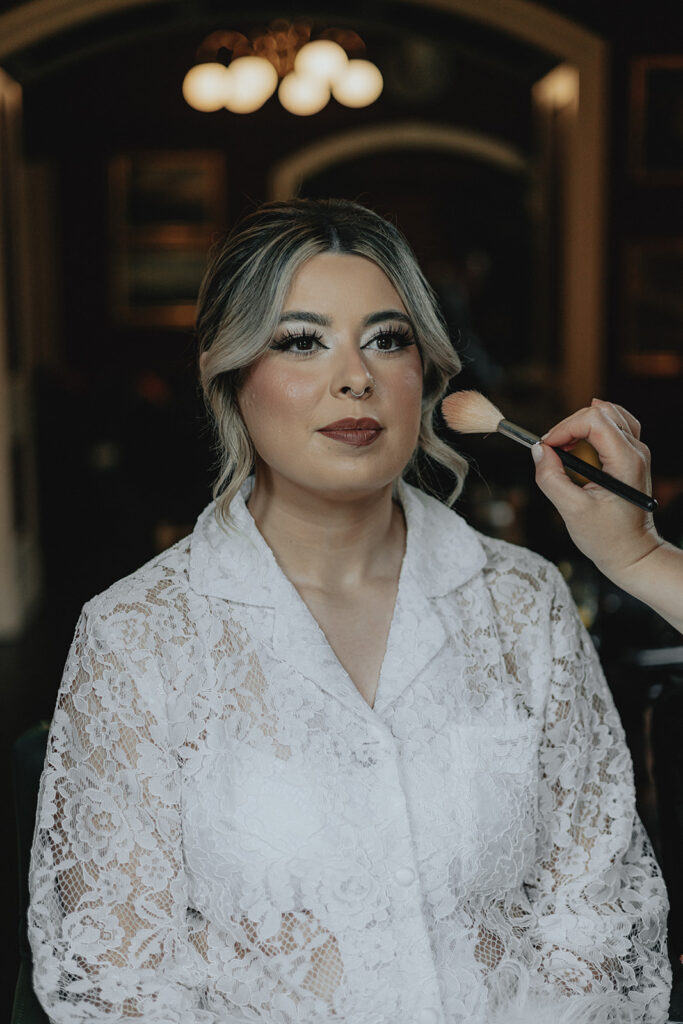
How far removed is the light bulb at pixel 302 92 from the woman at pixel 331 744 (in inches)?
219

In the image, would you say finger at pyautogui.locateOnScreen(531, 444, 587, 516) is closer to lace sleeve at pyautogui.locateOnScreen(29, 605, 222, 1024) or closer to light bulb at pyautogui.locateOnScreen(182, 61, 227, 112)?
lace sleeve at pyautogui.locateOnScreen(29, 605, 222, 1024)

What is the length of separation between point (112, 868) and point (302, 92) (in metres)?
6.29

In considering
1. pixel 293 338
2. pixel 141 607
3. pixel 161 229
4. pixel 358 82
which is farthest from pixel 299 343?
pixel 161 229

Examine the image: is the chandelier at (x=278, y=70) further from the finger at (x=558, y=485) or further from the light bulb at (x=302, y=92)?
the finger at (x=558, y=485)

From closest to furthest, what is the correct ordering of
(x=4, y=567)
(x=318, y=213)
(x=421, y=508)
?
(x=318, y=213)
(x=421, y=508)
(x=4, y=567)

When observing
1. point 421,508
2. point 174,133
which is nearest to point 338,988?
point 421,508

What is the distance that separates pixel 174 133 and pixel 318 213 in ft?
29.8

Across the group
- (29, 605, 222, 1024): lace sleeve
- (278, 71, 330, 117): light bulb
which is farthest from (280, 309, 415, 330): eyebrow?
(278, 71, 330, 117): light bulb

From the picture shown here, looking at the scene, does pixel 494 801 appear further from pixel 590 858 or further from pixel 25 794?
pixel 25 794

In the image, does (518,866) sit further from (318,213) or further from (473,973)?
(318,213)

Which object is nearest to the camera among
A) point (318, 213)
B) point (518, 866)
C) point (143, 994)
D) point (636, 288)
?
point (143, 994)

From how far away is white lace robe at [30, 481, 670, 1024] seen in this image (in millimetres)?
1347

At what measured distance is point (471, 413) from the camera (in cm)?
144

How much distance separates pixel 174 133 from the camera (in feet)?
33.0
